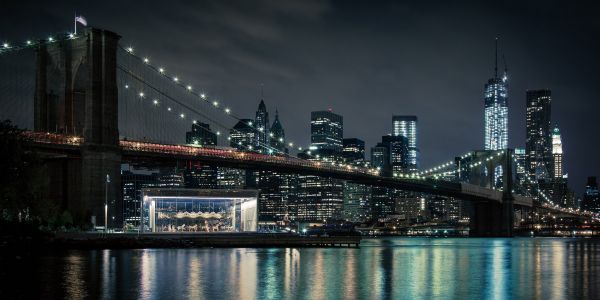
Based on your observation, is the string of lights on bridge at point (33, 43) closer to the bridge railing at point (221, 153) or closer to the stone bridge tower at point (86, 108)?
the stone bridge tower at point (86, 108)

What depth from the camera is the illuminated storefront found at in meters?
81.7

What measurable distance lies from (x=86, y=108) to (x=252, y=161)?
2277 cm

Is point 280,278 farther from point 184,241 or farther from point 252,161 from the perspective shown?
point 252,161

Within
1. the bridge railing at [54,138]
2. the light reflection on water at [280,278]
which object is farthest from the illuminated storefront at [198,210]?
the light reflection on water at [280,278]

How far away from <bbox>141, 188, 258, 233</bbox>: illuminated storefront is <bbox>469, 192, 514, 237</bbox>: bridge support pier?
57.0 metres

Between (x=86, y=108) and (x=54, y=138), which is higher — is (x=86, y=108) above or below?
above

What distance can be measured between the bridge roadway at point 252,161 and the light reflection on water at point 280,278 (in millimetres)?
22568

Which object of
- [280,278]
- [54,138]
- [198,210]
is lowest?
[280,278]

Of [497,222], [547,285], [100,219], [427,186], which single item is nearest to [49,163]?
[100,219]

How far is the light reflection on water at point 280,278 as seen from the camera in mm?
30484

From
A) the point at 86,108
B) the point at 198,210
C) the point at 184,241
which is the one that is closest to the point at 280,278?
the point at 184,241

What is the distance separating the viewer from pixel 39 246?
56594 millimetres

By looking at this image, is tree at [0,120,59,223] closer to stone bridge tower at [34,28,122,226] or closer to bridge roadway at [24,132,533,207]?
bridge roadway at [24,132,533,207]

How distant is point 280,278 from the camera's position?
3703 centimetres
